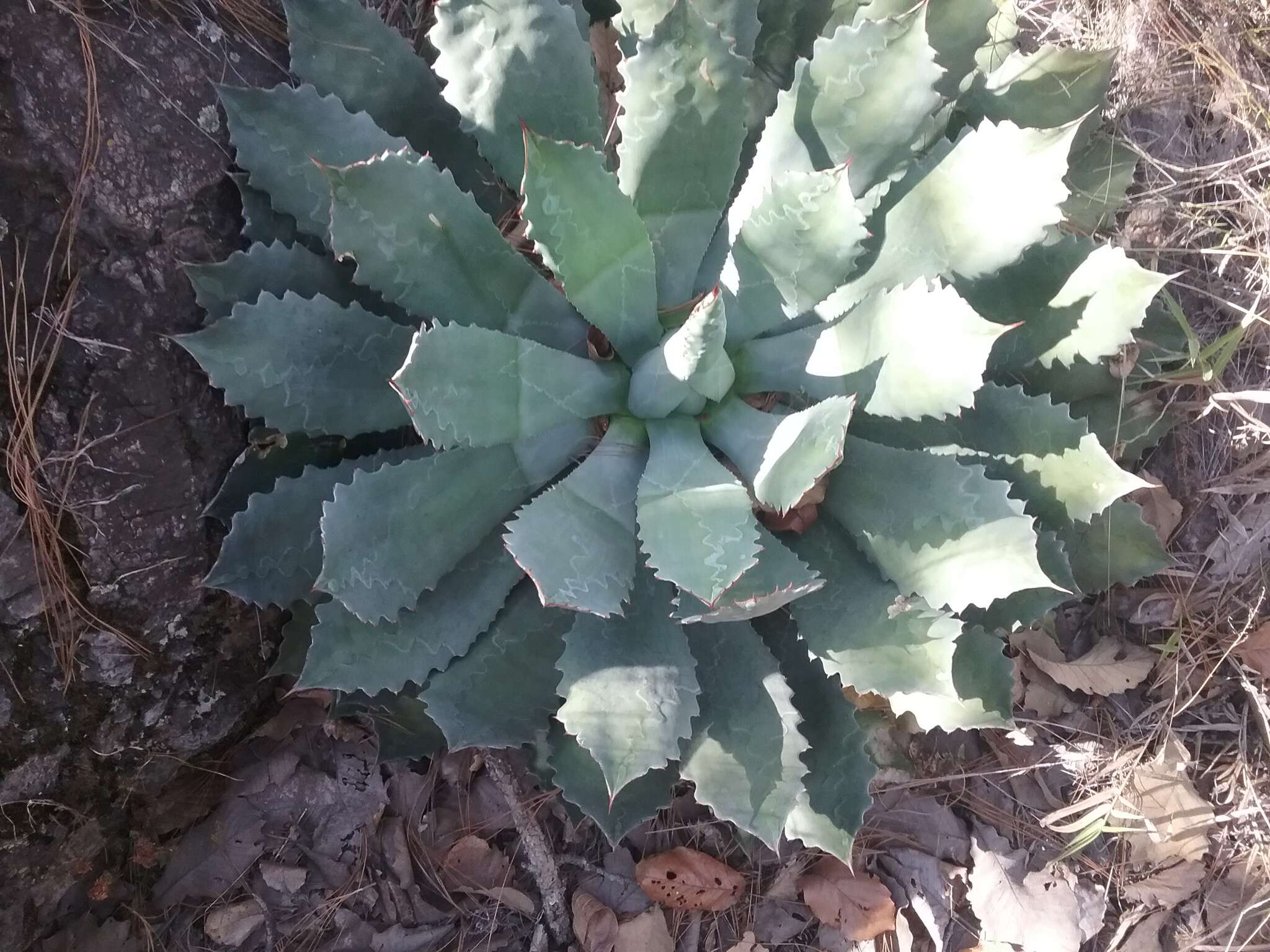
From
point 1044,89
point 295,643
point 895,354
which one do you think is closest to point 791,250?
point 895,354

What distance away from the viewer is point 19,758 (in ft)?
4.18

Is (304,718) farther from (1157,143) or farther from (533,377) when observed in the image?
(1157,143)

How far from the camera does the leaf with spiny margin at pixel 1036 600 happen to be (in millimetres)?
1359

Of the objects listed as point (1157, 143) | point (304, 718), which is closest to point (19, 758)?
point (304, 718)

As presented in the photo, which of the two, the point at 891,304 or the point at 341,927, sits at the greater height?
the point at 891,304

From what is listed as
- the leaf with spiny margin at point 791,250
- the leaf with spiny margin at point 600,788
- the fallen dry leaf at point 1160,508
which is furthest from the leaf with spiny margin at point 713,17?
the fallen dry leaf at point 1160,508

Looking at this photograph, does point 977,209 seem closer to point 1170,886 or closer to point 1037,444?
point 1037,444

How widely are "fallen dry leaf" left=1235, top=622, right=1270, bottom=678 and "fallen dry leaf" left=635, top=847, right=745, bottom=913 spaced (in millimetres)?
1210

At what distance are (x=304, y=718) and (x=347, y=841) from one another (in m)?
0.27

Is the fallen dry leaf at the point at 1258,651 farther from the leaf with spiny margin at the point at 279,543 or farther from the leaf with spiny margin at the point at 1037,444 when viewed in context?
the leaf with spiny margin at the point at 279,543

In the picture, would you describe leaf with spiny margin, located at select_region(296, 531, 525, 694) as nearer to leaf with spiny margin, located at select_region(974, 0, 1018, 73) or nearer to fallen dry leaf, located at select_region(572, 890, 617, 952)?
fallen dry leaf, located at select_region(572, 890, 617, 952)

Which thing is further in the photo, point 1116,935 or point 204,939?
point 1116,935

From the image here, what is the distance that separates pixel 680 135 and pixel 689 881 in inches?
57.0

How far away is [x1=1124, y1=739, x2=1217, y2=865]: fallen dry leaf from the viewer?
1.82 metres
